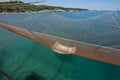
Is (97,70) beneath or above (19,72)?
above

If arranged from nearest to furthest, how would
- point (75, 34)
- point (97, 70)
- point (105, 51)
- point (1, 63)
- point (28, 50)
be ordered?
1. point (105, 51)
2. point (97, 70)
3. point (1, 63)
4. point (28, 50)
5. point (75, 34)

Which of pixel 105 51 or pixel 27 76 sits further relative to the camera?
pixel 27 76

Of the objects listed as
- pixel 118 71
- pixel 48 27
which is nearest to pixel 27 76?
pixel 118 71

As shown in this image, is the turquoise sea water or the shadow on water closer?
the turquoise sea water

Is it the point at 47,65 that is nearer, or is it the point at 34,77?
the point at 34,77

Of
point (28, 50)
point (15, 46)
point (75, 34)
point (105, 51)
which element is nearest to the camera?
point (105, 51)

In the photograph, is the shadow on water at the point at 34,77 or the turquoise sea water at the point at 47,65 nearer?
the turquoise sea water at the point at 47,65

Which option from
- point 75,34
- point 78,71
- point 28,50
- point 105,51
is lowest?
point 75,34

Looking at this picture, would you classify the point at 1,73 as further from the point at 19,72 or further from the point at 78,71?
the point at 78,71
